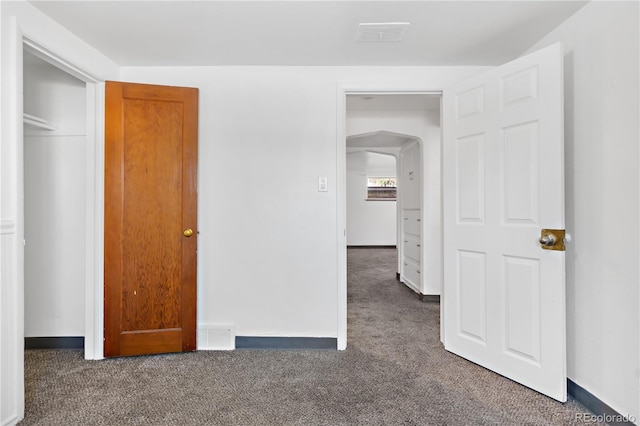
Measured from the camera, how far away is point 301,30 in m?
2.00

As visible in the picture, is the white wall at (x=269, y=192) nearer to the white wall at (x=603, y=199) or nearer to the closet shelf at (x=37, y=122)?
the closet shelf at (x=37, y=122)

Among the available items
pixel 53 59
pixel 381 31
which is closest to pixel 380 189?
pixel 381 31

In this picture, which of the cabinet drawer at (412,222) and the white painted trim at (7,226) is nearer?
the white painted trim at (7,226)

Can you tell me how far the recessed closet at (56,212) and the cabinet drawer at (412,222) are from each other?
359 centimetres

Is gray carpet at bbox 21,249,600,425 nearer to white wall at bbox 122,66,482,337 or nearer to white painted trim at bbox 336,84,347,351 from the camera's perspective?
white painted trim at bbox 336,84,347,351

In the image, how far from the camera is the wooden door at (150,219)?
230cm

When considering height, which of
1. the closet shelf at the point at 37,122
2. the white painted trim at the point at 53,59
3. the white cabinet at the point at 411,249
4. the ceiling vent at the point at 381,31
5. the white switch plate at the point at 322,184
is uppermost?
the ceiling vent at the point at 381,31

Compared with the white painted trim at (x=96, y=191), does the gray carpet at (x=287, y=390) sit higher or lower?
lower

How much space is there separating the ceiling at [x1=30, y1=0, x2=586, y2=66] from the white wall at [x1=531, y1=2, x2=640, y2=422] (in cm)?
30

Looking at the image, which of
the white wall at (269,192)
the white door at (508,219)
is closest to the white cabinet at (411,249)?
the white door at (508,219)

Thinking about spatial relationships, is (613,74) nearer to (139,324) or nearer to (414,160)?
→ (414,160)

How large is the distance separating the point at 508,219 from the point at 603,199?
0.47m

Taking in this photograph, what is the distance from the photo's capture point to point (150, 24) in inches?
76.7

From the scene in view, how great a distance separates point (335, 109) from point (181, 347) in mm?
2159
